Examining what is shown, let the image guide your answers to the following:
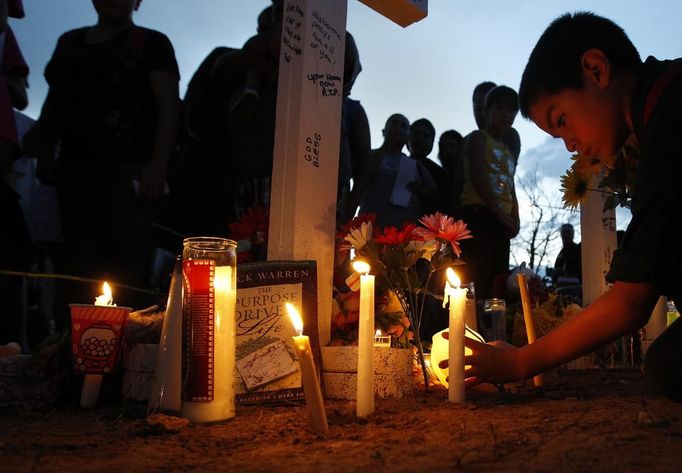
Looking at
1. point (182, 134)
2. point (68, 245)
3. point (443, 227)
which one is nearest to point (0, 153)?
point (68, 245)

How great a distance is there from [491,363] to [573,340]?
0.27m

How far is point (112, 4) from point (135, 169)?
897mm

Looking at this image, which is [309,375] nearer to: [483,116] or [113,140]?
A: [113,140]

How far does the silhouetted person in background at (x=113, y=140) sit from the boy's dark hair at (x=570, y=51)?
2.03m

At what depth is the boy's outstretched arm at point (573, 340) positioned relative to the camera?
160cm

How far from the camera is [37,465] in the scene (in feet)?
4.30

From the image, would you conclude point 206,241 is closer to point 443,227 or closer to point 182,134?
point 443,227

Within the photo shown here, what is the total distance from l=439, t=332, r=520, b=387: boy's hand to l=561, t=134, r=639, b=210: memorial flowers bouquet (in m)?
0.84

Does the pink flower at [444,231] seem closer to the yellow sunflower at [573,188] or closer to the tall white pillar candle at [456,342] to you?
the tall white pillar candle at [456,342]

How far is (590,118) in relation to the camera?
177cm

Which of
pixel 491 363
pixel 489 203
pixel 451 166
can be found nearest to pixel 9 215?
pixel 491 363

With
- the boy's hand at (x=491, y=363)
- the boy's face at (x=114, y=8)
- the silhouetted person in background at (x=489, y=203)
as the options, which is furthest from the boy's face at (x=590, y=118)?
the silhouetted person in background at (x=489, y=203)

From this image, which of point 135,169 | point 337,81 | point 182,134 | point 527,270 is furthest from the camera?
point 182,134

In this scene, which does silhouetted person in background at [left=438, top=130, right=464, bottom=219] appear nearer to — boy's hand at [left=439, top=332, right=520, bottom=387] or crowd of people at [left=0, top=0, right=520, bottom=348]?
crowd of people at [left=0, top=0, right=520, bottom=348]
